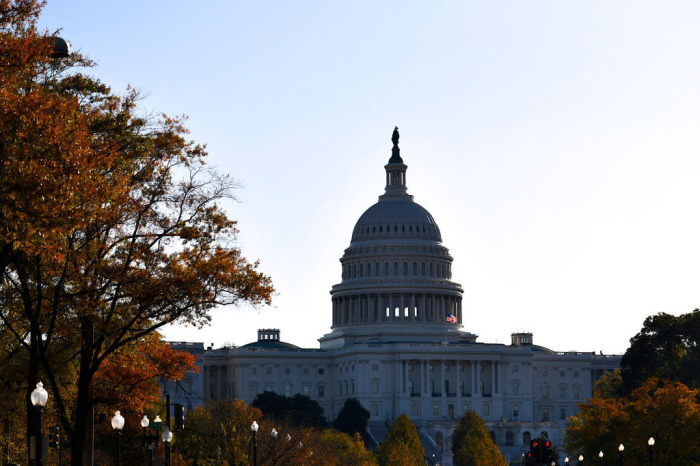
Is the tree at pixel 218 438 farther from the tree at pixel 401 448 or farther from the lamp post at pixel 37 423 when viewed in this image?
the tree at pixel 401 448

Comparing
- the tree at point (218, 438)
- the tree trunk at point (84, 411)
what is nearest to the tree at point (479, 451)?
the tree at point (218, 438)

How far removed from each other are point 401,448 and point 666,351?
26.6 m

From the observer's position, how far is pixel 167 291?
5147cm

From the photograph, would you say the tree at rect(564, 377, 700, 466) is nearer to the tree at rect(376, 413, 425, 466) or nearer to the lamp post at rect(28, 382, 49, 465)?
the tree at rect(376, 413, 425, 466)

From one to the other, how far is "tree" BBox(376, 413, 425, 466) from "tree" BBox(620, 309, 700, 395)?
20.9 m

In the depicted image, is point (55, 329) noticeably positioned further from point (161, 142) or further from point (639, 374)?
point (639, 374)

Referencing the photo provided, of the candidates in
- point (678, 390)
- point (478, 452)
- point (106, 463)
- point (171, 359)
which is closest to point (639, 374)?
point (478, 452)

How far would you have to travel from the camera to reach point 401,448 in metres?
147

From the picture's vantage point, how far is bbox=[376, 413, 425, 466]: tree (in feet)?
461

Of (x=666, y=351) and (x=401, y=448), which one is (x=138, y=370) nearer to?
(x=666, y=351)

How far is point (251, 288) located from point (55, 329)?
21.9ft

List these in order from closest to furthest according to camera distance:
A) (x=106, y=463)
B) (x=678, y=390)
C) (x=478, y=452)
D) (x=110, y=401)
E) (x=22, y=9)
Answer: (x=22, y=9), (x=110, y=401), (x=106, y=463), (x=678, y=390), (x=478, y=452)

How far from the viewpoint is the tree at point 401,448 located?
461 ft

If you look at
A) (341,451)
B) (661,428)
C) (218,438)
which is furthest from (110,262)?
(341,451)
